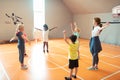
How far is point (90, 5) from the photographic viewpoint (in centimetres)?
949

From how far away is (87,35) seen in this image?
10.8 metres

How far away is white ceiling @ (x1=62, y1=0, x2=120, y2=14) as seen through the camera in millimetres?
8168

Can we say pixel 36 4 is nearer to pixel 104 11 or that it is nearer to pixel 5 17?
pixel 5 17

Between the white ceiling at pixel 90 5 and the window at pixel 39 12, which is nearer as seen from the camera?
the white ceiling at pixel 90 5

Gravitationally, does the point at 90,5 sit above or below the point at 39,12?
above

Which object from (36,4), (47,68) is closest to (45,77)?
(47,68)

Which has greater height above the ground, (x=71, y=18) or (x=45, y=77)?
(x=71, y=18)

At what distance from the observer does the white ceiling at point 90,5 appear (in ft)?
26.8

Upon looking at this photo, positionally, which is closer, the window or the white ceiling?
the white ceiling

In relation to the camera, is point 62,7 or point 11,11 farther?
point 62,7

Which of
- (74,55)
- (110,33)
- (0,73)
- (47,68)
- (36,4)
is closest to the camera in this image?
(74,55)

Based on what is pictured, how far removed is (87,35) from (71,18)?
215 cm

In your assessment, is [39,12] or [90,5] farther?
[39,12]

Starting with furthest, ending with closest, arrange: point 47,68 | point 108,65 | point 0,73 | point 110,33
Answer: point 110,33 < point 108,65 < point 47,68 < point 0,73
